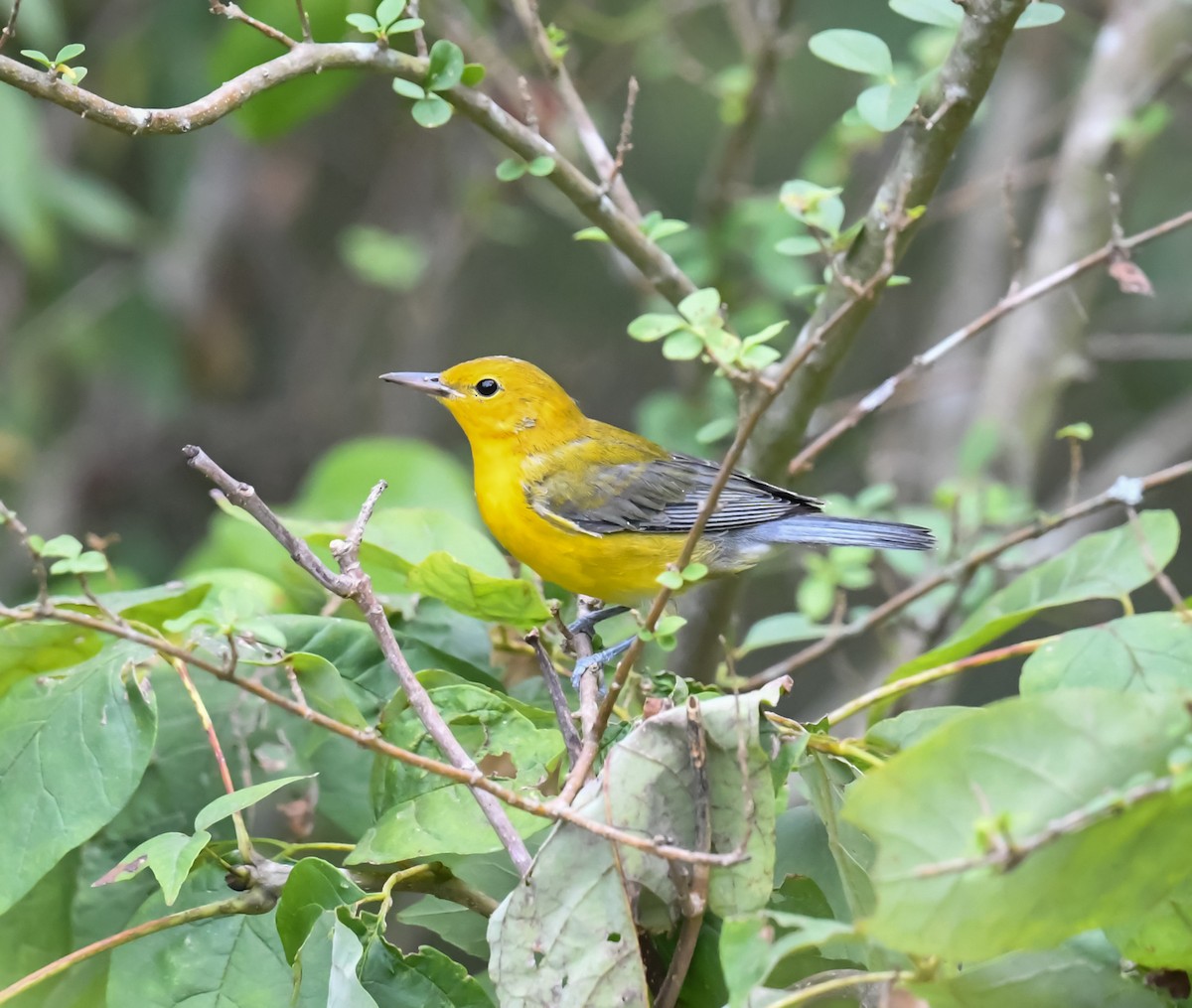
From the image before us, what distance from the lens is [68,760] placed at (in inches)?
61.2

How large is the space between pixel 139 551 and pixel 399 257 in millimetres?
1929

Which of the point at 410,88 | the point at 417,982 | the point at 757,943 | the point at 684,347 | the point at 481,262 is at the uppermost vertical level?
the point at 410,88

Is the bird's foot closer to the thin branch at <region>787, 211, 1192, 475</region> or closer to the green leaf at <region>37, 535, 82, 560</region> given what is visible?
the thin branch at <region>787, 211, 1192, 475</region>

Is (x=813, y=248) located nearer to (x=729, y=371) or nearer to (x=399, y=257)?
(x=729, y=371)

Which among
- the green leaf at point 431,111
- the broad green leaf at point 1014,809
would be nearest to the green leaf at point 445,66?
the green leaf at point 431,111

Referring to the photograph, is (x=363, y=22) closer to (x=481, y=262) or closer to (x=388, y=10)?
(x=388, y=10)

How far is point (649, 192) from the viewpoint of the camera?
6801mm

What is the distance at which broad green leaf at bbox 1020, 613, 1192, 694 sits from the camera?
1.46m

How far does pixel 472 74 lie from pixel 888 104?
0.62 metres

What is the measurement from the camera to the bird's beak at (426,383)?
10.0ft

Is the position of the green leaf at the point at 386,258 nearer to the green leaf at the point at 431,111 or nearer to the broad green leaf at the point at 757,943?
the green leaf at the point at 431,111

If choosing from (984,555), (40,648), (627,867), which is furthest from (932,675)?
(40,648)

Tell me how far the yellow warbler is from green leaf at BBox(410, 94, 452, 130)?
3.63ft

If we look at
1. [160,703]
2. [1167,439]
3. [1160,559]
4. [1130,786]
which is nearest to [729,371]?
[1160,559]
